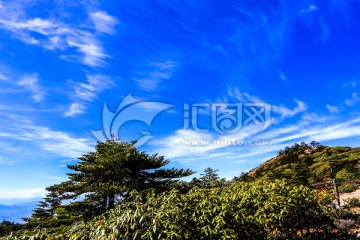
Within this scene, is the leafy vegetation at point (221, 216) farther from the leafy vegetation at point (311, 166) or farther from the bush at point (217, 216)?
the leafy vegetation at point (311, 166)

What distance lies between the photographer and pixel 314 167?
40000 millimetres

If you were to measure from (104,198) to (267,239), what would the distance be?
16818 mm

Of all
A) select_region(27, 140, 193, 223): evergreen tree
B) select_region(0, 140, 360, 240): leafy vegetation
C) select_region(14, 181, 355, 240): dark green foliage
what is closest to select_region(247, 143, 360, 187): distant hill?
select_region(27, 140, 193, 223): evergreen tree

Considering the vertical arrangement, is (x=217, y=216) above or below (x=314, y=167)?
below

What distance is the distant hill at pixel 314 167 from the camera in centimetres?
3045

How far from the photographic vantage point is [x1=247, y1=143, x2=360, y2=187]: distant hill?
1199 inches

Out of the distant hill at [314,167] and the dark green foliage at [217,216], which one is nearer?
the dark green foliage at [217,216]

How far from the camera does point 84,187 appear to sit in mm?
21719

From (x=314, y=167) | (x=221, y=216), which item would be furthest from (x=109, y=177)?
(x=314, y=167)

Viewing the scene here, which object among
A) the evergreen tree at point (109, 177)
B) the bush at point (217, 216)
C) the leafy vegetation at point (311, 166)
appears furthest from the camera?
the leafy vegetation at point (311, 166)

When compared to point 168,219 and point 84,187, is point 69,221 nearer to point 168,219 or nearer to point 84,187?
point 84,187

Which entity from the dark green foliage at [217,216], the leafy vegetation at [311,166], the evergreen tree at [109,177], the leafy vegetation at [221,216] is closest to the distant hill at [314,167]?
the leafy vegetation at [311,166]

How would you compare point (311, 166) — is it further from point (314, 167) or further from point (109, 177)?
point (109, 177)

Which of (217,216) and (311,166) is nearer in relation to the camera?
(217,216)
